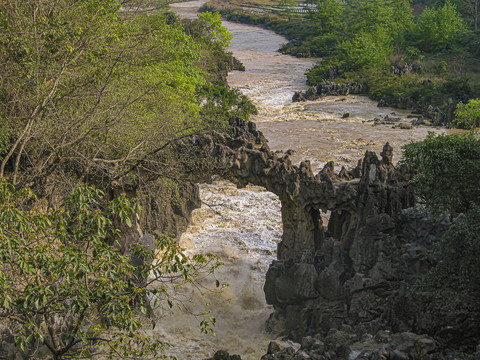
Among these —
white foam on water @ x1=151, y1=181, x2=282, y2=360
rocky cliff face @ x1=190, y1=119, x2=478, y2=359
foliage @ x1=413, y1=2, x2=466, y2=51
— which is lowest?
white foam on water @ x1=151, y1=181, x2=282, y2=360

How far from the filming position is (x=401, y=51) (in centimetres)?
6131

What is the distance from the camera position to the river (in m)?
14.9

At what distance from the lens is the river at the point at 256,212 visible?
14.9 meters

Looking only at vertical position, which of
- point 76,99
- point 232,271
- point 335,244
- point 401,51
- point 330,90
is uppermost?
point 401,51

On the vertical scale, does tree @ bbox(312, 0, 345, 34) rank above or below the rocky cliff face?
above

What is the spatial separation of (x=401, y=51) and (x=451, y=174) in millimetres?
52813

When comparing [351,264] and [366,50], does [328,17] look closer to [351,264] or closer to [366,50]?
[366,50]

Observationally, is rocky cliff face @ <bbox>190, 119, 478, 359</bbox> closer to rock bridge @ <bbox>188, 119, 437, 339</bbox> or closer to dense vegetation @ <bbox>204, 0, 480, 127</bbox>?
rock bridge @ <bbox>188, 119, 437, 339</bbox>

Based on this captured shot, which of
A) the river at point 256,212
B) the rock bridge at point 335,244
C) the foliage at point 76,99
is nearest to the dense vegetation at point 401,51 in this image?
the river at point 256,212

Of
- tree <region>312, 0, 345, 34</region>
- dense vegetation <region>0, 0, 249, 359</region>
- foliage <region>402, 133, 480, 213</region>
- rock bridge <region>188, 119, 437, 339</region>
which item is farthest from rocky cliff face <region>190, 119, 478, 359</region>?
tree <region>312, 0, 345, 34</region>

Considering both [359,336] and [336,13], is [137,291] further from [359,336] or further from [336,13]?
[336,13]

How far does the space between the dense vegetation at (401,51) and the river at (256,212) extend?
262cm

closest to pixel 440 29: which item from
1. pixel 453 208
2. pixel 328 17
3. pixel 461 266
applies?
pixel 328 17

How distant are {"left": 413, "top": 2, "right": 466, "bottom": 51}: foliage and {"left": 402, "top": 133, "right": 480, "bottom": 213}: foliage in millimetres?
49895
